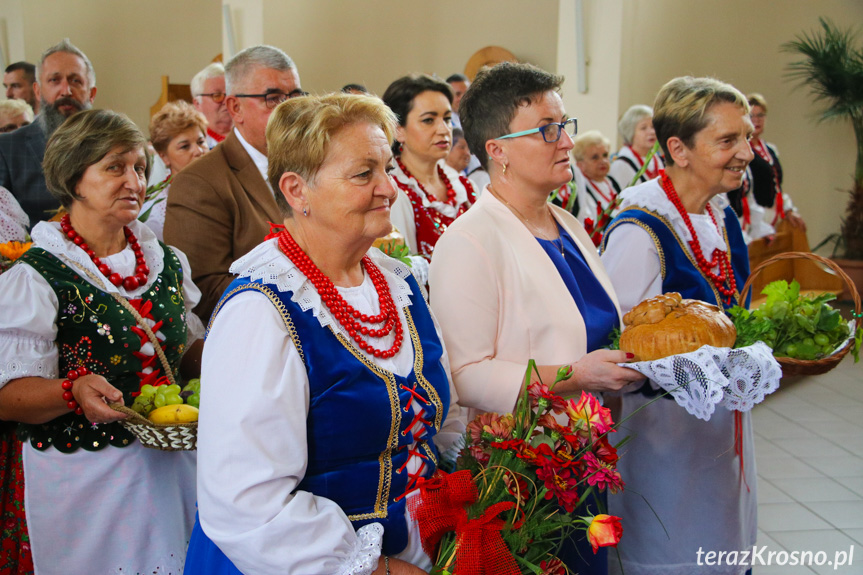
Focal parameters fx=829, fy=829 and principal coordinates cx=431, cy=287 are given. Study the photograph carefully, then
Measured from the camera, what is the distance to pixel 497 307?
2219 mm

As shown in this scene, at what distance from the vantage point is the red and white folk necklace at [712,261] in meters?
2.87

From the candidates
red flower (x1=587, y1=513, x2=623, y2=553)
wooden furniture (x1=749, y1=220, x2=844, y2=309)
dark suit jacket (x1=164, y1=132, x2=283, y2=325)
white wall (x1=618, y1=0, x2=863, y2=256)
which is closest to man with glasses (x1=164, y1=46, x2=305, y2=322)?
dark suit jacket (x1=164, y1=132, x2=283, y2=325)

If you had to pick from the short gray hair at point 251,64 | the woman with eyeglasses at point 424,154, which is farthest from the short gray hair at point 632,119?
the short gray hair at point 251,64

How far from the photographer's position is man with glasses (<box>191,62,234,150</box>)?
16.7 ft

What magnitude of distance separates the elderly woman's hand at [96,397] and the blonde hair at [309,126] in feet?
2.23

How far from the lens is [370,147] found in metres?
1.74

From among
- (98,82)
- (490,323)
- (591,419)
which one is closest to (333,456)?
(591,419)

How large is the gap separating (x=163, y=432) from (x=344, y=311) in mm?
597

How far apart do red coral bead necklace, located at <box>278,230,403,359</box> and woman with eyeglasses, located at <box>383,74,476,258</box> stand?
1.81m

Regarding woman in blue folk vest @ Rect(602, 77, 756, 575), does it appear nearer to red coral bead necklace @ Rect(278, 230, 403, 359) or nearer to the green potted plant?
red coral bead necklace @ Rect(278, 230, 403, 359)

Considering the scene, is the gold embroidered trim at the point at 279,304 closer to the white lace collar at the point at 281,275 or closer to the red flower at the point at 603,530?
the white lace collar at the point at 281,275

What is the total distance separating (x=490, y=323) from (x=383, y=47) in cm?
838

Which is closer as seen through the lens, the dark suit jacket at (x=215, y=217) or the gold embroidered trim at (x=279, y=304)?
the gold embroidered trim at (x=279, y=304)

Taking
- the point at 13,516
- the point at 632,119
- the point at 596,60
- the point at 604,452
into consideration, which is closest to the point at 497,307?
the point at 604,452
